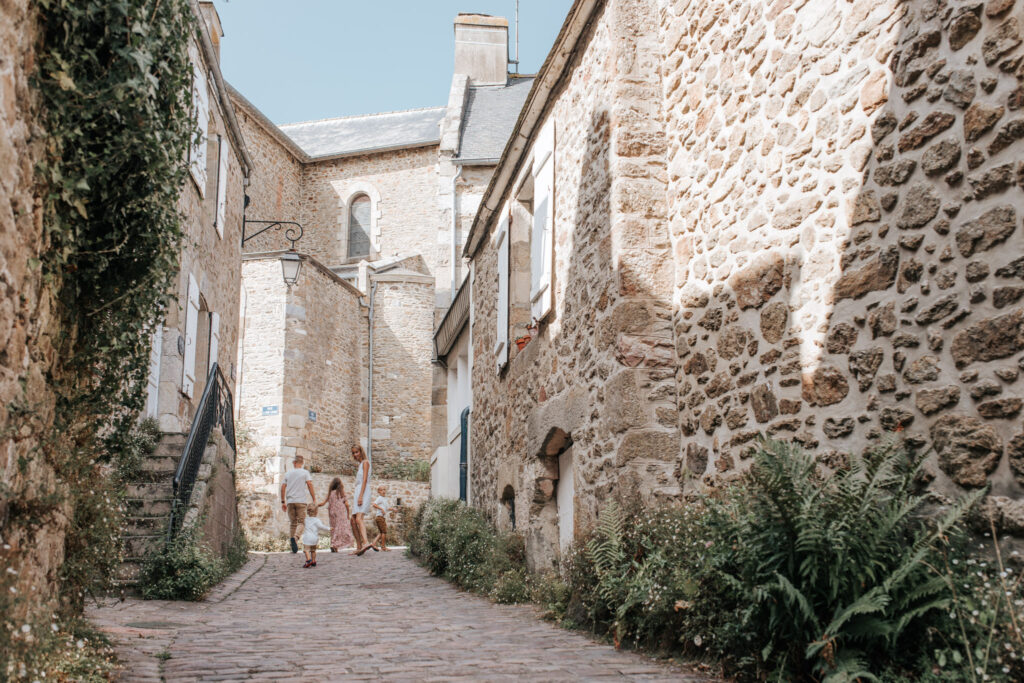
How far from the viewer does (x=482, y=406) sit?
11.5 meters

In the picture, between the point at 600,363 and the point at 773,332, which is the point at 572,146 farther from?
the point at 773,332

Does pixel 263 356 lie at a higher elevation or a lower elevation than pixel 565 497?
higher

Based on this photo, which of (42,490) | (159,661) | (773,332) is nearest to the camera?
(42,490)

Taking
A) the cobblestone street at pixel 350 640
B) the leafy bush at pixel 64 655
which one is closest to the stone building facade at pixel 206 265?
the cobblestone street at pixel 350 640

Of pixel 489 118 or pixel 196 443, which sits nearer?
pixel 196 443

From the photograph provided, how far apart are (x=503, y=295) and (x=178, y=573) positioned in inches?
156

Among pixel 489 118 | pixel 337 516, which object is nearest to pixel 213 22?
pixel 489 118

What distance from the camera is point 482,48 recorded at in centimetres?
2398

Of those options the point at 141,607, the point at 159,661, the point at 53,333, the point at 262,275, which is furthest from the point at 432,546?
the point at 262,275

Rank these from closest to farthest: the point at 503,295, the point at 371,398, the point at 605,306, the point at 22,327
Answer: the point at 22,327, the point at 605,306, the point at 503,295, the point at 371,398

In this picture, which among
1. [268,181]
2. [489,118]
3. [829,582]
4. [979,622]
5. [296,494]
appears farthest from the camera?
[268,181]

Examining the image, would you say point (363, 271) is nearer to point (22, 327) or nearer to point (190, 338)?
point (190, 338)

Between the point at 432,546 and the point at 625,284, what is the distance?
5947mm

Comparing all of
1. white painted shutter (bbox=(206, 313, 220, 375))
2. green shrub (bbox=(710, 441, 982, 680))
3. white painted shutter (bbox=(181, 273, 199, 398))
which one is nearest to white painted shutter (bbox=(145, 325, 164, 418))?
white painted shutter (bbox=(181, 273, 199, 398))
